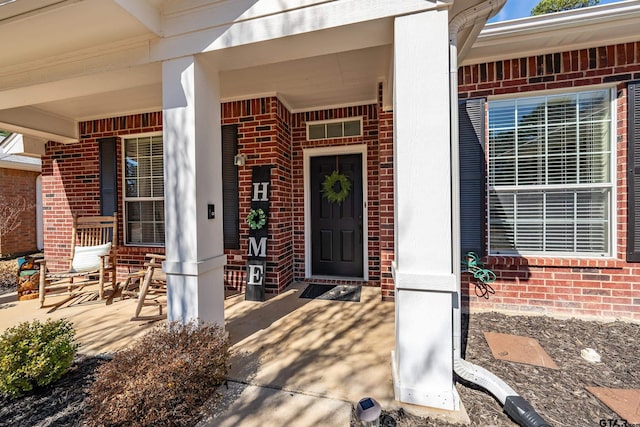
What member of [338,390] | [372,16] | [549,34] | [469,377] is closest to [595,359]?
[469,377]

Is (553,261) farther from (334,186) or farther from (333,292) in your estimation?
(334,186)

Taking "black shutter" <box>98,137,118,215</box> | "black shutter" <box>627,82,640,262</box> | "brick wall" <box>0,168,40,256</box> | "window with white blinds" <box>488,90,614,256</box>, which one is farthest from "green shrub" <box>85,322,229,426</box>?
"brick wall" <box>0,168,40,256</box>

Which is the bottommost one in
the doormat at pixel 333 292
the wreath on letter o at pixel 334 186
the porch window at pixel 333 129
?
the doormat at pixel 333 292

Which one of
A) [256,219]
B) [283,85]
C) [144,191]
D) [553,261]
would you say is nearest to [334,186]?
[256,219]

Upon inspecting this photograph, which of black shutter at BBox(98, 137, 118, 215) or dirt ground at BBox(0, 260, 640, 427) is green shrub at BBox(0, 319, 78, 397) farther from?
black shutter at BBox(98, 137, 118, 215)

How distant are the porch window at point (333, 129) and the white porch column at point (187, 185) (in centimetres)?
198

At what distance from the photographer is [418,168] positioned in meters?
1.61

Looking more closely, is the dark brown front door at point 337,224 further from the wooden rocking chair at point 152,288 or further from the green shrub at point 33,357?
the green shrub at point 33,357

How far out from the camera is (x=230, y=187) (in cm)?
372

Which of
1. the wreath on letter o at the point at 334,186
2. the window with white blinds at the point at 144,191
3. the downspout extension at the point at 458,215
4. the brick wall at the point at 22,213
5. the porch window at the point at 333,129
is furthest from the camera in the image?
the brick wall at the point at 22,213

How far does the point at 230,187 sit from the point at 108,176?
2.16 m

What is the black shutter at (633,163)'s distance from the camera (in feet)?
8.16

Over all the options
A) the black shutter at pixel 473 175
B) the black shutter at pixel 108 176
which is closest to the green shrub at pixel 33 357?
the black shutter at pixel 108 176

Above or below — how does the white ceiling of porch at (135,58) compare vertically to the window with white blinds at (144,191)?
above
